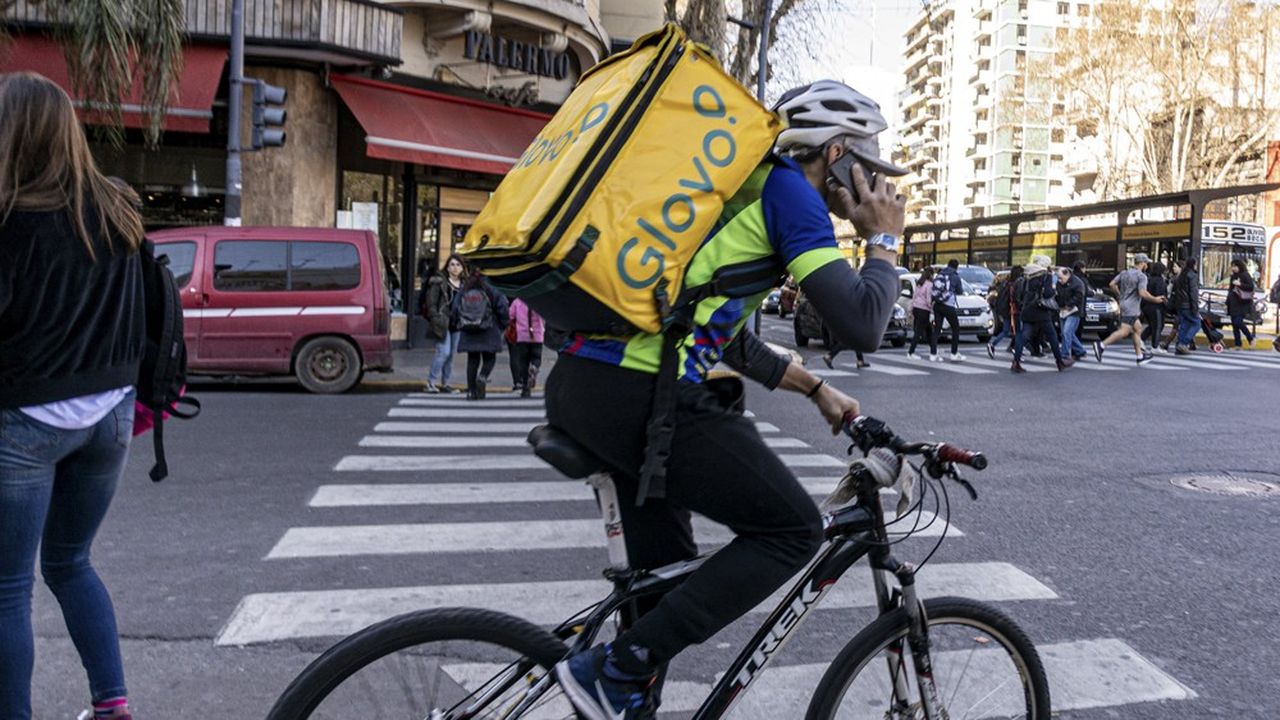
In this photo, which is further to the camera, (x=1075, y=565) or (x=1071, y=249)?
(x=1071, y=249)

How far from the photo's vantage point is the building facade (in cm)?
1658

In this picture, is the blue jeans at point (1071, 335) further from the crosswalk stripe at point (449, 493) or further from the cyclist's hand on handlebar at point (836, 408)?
the cyclist's hand on handlebar at point (836, 408)

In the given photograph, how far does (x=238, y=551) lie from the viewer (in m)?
5.46

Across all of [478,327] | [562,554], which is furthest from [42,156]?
[478,327]

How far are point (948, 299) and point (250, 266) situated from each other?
11895 mm

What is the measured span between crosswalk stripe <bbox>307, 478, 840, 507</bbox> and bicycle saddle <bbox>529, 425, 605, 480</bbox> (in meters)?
4.44

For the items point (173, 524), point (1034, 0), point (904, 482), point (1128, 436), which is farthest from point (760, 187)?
point (1034, 0)

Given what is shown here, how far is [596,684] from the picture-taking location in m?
2.32

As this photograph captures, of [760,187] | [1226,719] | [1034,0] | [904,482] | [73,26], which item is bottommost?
[1226,719]

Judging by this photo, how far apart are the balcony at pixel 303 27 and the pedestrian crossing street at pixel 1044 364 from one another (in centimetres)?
843

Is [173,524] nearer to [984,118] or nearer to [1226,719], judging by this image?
[1226,719]

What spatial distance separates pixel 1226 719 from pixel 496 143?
17379 millimetres

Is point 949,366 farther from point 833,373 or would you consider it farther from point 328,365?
point 328,365

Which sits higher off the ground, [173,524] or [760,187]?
[760,187]
